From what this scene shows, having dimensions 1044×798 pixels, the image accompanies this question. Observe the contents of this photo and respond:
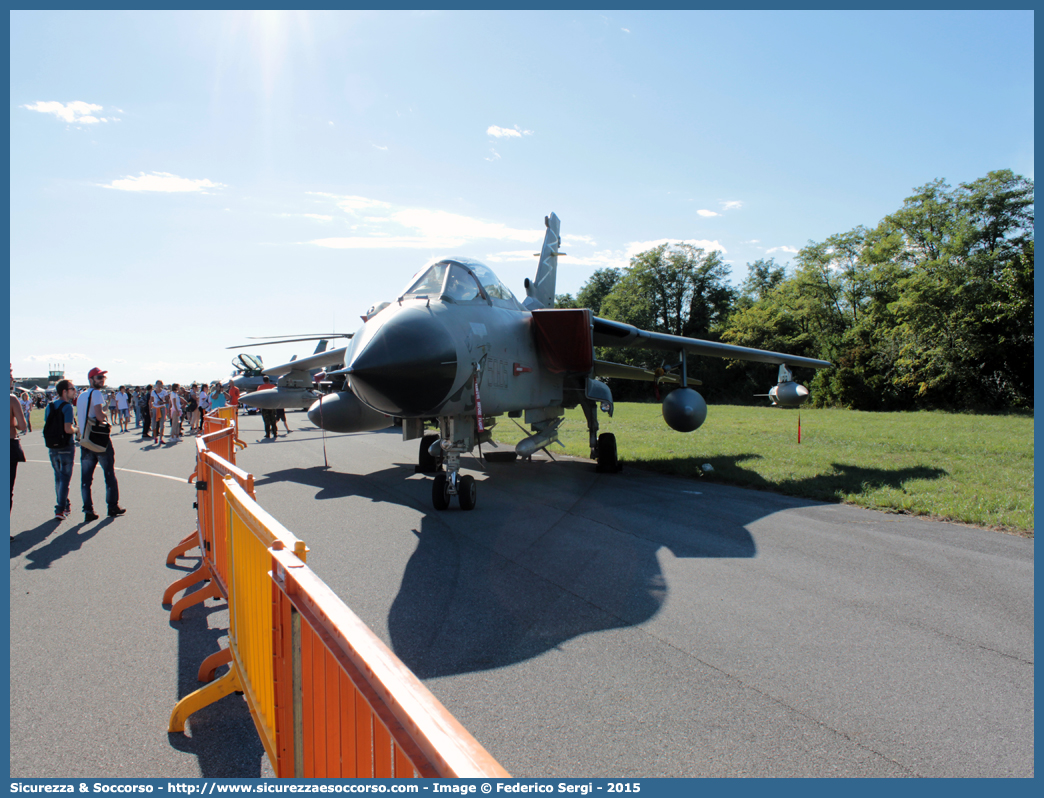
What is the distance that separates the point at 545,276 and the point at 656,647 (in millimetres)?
10920

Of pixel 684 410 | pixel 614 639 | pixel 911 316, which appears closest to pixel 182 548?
pixel 614 639

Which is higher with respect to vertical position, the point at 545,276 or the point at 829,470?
the point at 545,276

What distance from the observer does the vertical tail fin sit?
44.6 ft

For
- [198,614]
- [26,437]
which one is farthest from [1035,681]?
[26,437]

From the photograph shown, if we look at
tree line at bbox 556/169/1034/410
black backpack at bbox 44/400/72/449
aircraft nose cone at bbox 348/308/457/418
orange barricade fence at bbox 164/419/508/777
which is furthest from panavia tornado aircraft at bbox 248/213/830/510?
tree line at bbox 556/169/1034/410

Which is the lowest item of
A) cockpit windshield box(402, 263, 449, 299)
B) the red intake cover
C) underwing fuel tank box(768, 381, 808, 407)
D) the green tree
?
underwing fuel tank box(768, 381, 808, 407)

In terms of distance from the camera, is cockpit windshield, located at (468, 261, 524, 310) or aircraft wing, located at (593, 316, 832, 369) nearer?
cockpit windshield, located at (468, 261, 524, 310)

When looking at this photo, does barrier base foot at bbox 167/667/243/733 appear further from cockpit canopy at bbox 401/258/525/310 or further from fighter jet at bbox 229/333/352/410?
fighter jet at bbox 229/333/352/410

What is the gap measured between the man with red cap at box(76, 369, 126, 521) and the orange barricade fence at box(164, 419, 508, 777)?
563 cm

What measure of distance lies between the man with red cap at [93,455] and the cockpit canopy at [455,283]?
4.54 metres

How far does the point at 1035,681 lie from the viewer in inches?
Answer: 130

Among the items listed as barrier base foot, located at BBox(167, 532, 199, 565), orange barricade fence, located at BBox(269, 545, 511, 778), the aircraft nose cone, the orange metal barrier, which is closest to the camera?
orange barricade fence, located at BBox(269, 545, 511, 778)

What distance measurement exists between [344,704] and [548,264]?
12876 millimetres
